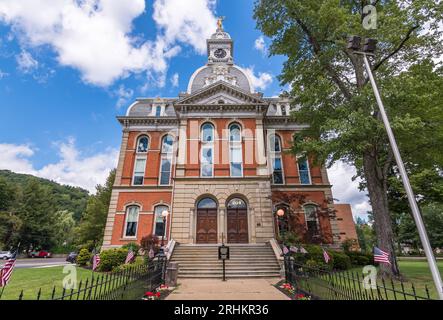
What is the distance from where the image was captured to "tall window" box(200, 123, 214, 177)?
17.2 m

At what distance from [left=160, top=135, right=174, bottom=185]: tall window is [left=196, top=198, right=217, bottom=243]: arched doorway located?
419 centimetres

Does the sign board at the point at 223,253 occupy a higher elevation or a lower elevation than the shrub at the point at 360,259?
higher

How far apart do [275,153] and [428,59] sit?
11.3 metres

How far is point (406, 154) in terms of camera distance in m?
11.8

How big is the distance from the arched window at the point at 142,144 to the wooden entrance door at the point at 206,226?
7.87m

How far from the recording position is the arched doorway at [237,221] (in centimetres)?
1569

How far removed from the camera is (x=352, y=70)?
40.9ft

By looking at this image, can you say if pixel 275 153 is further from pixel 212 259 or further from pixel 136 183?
pixel 136 183

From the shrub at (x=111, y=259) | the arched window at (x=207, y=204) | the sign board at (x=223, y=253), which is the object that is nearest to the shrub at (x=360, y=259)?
the arched window at (x=207, y=204)

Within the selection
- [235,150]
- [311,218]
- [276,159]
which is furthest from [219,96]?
[311,218]

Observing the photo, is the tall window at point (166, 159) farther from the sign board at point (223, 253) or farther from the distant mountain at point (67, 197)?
the distant mountain at point (67, 197)

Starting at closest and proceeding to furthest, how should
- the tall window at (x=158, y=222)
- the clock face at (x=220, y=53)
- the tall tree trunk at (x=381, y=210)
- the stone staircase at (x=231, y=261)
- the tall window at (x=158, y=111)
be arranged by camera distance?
1. the tall tree trunk at (x=381, y=210)
2. the stone staircase at (x=231, y=261)
3. the tall window at (x=158, y=222)
4. the tall window at (x=158, y=111)
5. the clock face at (x=220, y=53)

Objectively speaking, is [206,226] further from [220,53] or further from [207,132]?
[220,53]

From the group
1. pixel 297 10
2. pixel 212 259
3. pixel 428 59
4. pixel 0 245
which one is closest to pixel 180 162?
pixel 212 259
